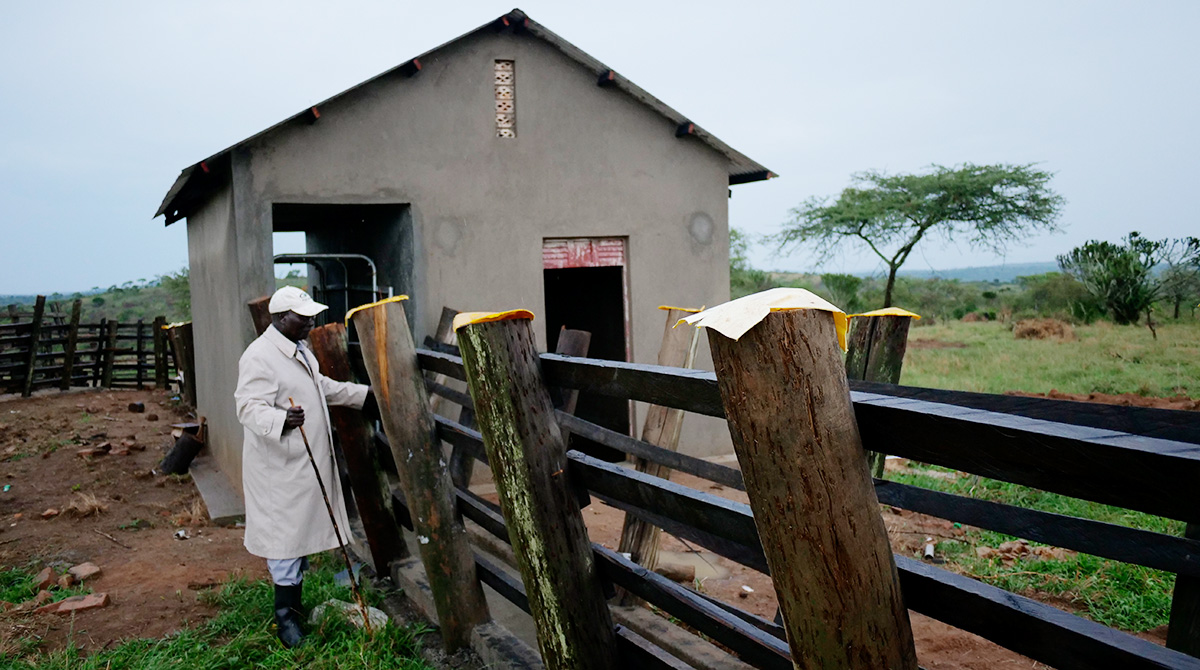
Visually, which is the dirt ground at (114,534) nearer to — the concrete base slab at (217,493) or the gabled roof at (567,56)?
the concrete base slab at (217,493)

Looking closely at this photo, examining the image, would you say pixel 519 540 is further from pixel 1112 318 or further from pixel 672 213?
pixel 1112 318

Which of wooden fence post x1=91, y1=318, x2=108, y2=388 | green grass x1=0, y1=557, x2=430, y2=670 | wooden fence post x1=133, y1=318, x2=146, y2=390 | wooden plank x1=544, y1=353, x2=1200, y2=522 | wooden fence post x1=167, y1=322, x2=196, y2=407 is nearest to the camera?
wooden plank x1=544, y1=353, x2=1200, y2=522

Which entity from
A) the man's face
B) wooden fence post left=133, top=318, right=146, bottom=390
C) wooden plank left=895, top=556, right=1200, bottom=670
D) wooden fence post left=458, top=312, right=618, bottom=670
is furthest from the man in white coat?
wooden fence post left=133, top=318, right=146, bottom=390

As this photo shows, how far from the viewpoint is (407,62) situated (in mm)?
7930

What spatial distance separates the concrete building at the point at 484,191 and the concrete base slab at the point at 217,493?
20cm

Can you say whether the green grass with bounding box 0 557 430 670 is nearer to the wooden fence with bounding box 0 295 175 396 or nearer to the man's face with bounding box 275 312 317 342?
the man's face with bounding box 275 312 317 342

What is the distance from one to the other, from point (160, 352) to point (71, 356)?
1.70m

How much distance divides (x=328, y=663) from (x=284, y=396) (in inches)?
57.3

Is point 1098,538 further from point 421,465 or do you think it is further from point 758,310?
point 421,465

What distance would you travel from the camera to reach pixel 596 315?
11.8m

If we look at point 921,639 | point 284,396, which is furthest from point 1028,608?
point 284,396

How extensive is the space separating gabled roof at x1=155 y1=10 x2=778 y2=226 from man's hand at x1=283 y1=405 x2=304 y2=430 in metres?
3.62

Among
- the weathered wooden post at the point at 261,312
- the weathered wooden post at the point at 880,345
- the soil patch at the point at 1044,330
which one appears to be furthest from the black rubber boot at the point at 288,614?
the soil patch at the point at 1044,330

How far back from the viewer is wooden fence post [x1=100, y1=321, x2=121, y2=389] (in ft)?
61.5
